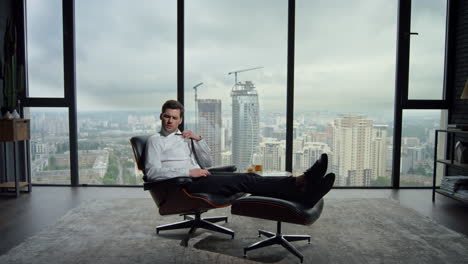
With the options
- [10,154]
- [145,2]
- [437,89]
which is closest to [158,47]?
[145,2]

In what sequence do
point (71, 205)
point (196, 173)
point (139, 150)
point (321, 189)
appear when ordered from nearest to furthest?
point (321, 189) < point (196, 173) < point (139, 150) < point (71, 205)

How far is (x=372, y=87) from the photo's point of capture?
5117 millimetres

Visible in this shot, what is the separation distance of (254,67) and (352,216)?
2.37 metres

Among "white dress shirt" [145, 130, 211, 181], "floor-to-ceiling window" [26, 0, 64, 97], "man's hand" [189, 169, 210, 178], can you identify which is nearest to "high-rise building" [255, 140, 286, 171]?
"white dress shirt" [145, 130, 211, 181]

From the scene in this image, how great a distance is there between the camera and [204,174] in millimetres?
3008

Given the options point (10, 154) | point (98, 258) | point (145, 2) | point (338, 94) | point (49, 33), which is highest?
point (145, 2)

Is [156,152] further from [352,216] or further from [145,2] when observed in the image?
[145,2]

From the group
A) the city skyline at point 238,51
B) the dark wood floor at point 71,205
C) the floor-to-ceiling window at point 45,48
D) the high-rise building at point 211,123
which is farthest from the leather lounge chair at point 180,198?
the floor-to-ceiling window at point 45,48

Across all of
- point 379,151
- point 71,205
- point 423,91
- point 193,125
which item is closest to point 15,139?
point 71,205

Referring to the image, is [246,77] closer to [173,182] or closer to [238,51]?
[238,51]

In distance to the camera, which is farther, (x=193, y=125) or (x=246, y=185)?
(x=193, y=125)

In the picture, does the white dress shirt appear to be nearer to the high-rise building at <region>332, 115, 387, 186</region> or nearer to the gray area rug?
the gray area rug

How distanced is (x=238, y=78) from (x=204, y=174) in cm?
238

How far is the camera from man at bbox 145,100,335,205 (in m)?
2.70
